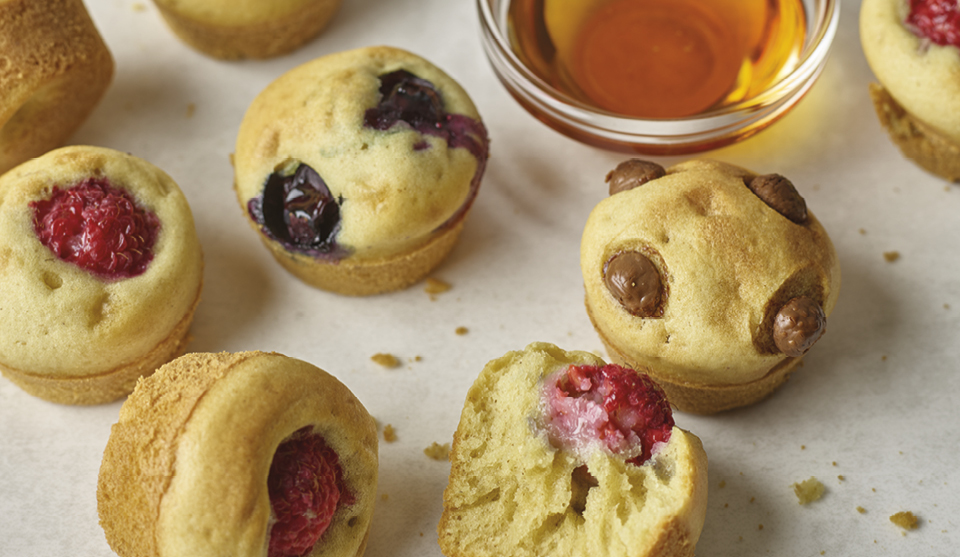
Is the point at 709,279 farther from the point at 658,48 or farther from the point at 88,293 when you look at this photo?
the point at 88,293

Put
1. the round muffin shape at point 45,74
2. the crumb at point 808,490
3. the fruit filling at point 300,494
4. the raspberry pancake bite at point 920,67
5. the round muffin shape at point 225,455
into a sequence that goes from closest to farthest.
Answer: the round muffin shape at point 225,455
the fruit filling at point 300,494
the crumb at point 808,490
the round muffin shape at point 45,74
the raspberry pancake bite at point 920,67

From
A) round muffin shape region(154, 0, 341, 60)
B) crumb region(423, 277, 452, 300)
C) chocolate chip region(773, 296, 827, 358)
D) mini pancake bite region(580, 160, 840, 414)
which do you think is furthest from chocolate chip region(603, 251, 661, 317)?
round muffin shape region(154, 0, 341, 60)

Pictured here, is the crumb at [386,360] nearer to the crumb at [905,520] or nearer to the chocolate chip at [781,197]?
the chocolate chip at [781,197]

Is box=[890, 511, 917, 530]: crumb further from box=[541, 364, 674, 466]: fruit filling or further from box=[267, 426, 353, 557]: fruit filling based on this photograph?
box=[267, 426, 353, 557]: fruit filling

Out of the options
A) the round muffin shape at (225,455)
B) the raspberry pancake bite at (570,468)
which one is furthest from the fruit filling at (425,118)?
the round muffin shape at (225,455)

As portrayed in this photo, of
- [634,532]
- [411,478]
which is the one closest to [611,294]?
[634,532]
